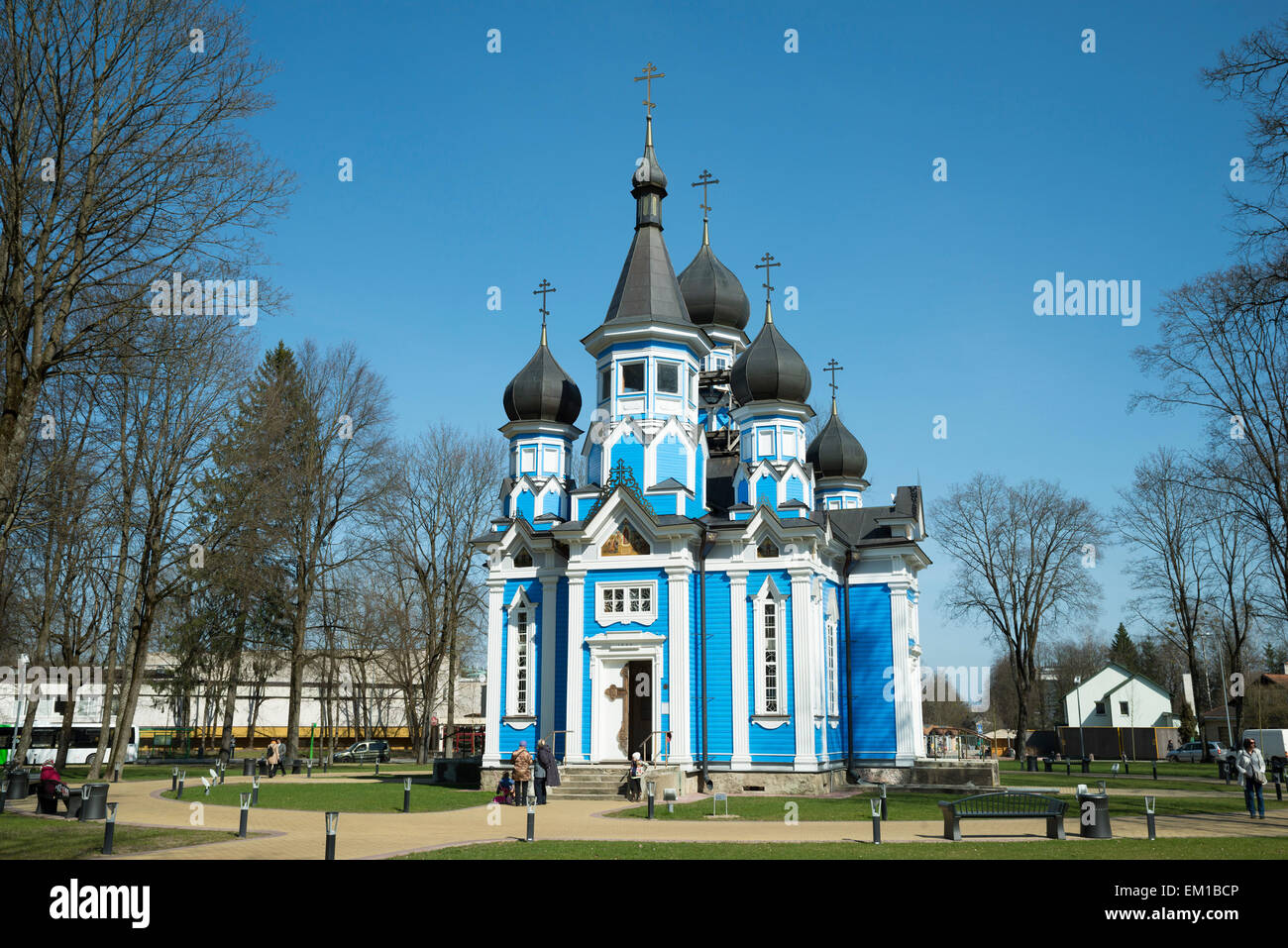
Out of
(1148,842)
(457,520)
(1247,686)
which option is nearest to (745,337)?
(457,520)

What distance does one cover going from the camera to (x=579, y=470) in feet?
108

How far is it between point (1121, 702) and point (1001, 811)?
59879mm

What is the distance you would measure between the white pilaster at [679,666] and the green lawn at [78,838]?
41.1 feet

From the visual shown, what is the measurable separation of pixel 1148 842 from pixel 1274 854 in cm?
192

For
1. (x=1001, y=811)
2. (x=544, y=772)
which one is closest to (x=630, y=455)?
(x=544, y=772)

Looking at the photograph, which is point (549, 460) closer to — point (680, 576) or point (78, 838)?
point (680, 576)

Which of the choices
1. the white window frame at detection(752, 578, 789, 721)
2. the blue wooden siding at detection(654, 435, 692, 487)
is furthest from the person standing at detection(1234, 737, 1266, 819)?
the blue wooden siding at detection(654, 435, 692, 487)

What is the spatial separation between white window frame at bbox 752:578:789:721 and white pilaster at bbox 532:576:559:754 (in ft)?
18.0

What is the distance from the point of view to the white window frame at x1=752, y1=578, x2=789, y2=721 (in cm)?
2761

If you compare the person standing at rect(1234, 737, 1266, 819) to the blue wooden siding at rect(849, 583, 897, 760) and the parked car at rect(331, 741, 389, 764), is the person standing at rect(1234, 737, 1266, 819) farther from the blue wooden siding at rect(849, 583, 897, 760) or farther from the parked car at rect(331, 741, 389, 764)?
the parked car at rect(331, 741, 389, 764)

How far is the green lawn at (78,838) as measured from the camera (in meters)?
14.4

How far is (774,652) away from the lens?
2806cm

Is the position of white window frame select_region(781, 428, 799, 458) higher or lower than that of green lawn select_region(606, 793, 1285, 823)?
higher

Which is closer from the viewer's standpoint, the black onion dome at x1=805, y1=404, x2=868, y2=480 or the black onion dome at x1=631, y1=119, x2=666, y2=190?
the black onion dome at x1=631, y1=119, x2=666, y2=190
